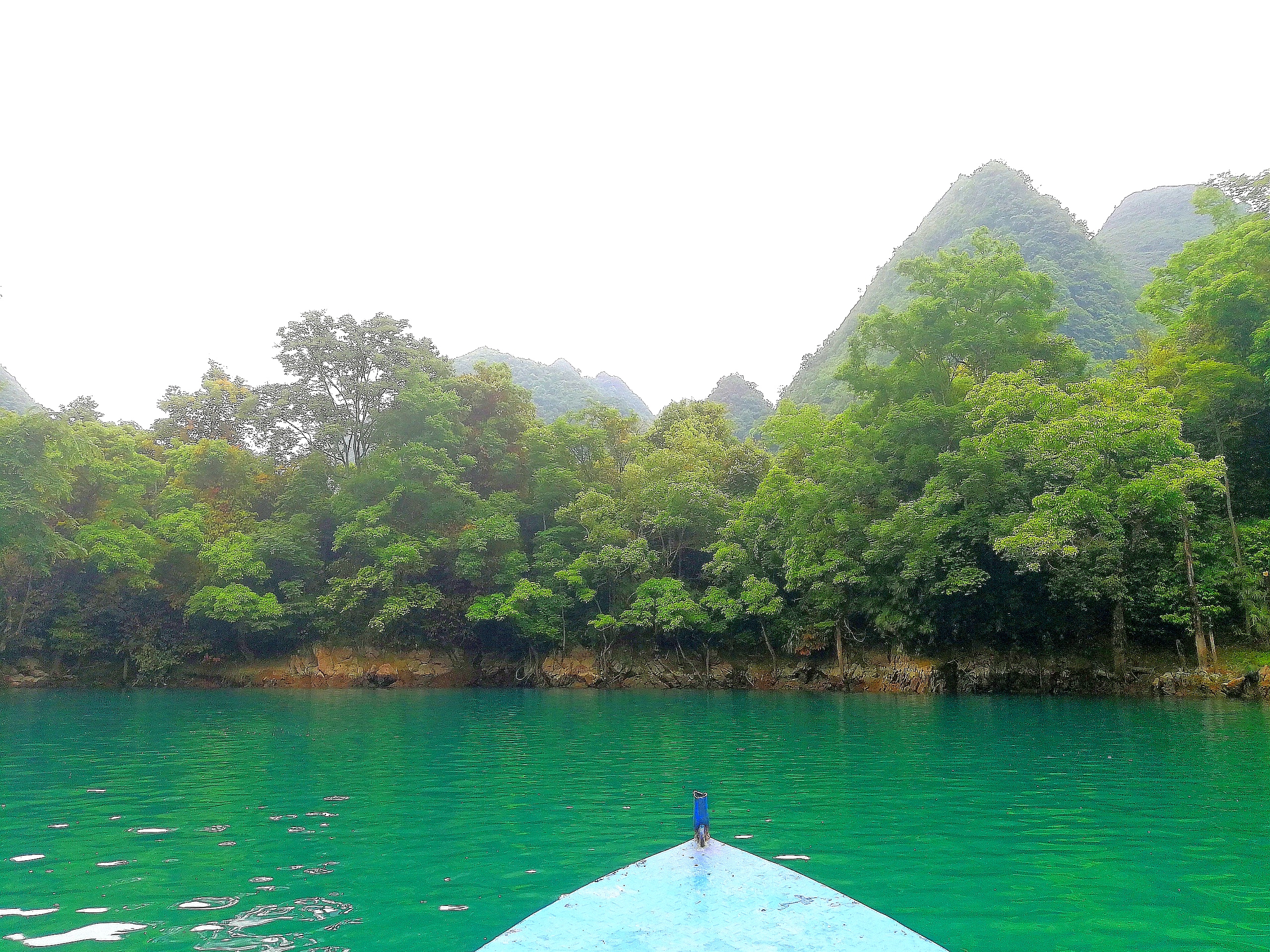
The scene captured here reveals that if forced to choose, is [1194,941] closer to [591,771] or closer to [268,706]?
[591,771]

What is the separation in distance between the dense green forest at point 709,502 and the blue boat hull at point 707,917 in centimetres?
1696

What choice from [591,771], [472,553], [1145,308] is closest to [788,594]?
[472,553]

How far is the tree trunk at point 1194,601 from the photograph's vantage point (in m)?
19.4

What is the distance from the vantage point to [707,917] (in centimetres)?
344

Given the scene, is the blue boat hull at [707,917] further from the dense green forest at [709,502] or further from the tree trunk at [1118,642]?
the tree trunk at [1118,642]

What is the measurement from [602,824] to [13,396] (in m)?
66.5

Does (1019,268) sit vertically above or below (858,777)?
above

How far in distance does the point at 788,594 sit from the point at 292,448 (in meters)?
21.7

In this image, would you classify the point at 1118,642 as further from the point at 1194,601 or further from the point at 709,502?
the point at 709,502

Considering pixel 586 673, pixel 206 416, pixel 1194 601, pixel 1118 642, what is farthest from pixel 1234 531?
pixel 206 416

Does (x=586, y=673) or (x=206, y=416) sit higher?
(x=206, y=416)

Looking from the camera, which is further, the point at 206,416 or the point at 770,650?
the point at 206,416

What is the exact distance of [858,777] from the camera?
30.1 ft

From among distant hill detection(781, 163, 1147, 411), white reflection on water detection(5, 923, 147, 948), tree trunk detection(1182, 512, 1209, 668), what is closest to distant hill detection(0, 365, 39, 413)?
distant hill detection(781, 163, 1147, 411)
